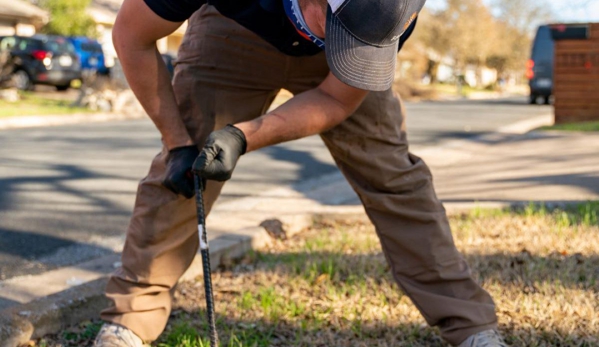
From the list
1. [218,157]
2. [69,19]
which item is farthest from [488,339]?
[69,19]

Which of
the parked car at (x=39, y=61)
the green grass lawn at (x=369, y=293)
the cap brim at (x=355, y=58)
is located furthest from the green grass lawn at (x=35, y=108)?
the cap brim at (x=355, y=58)

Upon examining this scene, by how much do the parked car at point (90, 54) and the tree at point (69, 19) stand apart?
5.76 meters

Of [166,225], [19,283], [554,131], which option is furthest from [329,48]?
[554,131]

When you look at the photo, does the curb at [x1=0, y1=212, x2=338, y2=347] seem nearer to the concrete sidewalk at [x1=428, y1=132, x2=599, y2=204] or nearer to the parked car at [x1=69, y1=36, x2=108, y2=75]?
the concrete sidewalk at [x1=428, y1=132, x2=599, y2=204]

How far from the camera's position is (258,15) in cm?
244

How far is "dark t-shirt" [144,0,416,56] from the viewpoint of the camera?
239cm

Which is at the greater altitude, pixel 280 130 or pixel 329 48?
pixel 329 48

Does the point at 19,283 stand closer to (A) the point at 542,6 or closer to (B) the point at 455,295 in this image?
(B) the point at 455,295

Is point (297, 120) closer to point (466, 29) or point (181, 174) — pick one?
point (181, 174)

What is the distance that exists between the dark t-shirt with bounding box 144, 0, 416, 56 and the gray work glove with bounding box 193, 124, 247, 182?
0.37 meters

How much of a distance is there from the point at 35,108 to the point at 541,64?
13535 mm

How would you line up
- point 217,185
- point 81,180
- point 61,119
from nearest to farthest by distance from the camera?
point 217,185
point 81,180
point 61,119

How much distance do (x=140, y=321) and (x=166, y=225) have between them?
35 centimetres

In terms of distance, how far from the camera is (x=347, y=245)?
4.27m
